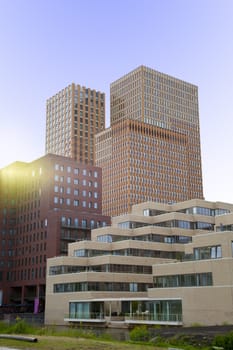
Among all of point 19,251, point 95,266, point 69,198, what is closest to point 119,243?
point 95,266

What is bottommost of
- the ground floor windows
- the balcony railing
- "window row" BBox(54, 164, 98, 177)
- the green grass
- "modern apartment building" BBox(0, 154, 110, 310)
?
the green grass

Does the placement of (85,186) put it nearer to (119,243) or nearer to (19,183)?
(19,183)

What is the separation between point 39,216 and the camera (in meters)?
131

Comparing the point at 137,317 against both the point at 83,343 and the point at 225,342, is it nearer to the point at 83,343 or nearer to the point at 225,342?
the point at 83,343

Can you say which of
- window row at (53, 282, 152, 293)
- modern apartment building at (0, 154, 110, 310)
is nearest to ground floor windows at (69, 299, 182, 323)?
window row at (53, 282, 152, 293)

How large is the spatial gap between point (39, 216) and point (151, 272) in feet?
145

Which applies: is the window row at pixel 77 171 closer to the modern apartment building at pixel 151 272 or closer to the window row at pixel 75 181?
the window row at pixel 75 181

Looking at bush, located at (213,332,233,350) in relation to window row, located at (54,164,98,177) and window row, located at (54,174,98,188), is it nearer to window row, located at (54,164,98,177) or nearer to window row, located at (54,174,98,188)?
window row, located at (54,174,98,188)

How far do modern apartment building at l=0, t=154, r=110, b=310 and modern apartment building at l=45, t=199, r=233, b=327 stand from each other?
1952cm

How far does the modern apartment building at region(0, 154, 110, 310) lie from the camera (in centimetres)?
12225

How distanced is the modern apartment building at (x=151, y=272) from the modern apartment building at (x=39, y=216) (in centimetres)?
1952

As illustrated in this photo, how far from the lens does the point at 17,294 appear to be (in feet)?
449

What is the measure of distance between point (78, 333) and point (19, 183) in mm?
108297

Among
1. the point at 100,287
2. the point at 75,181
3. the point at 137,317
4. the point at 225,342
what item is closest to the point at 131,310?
the point at 137,317
